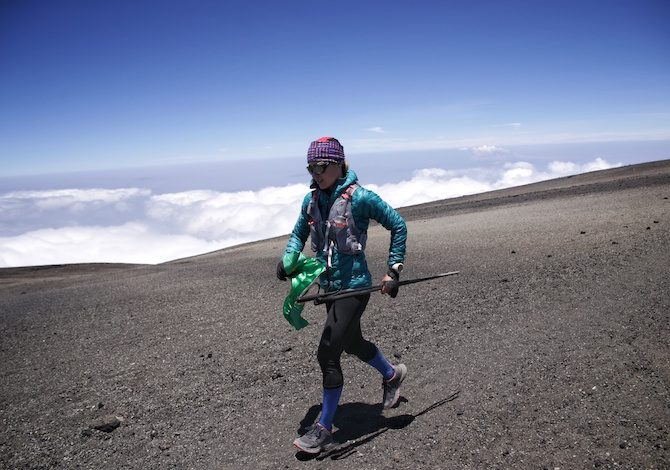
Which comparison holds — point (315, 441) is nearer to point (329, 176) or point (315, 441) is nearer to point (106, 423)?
point (329, 176)

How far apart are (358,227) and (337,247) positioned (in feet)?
0.91

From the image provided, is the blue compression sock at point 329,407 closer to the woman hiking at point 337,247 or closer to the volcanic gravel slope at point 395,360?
the woman hiking at point 337,247

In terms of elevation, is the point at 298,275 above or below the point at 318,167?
below

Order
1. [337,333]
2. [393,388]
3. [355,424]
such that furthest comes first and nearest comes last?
1. [393,388]
2. [355,424]
3. [337,333]

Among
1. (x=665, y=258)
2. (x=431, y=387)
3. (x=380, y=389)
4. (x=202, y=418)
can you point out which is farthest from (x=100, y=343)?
(x=665, y=258)

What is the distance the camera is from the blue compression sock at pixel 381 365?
433cm

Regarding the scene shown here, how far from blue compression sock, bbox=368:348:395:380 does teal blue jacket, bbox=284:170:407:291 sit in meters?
0.92

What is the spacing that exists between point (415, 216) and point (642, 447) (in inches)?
886

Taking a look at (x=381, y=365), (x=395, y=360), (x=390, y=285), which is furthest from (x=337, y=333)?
(x=395, y=360)

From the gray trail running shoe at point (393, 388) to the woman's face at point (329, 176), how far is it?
2.20 metres

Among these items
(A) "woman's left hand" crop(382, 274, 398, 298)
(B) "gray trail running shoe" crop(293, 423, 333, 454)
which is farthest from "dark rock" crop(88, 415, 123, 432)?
(A) "woman's left hand" crop(382, 274, 398, 298)

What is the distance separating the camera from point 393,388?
14.7 ft

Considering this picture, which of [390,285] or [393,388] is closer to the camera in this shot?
[390,285]

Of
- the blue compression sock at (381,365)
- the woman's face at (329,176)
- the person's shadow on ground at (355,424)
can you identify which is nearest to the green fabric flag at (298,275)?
the woman's face at (329,176)
